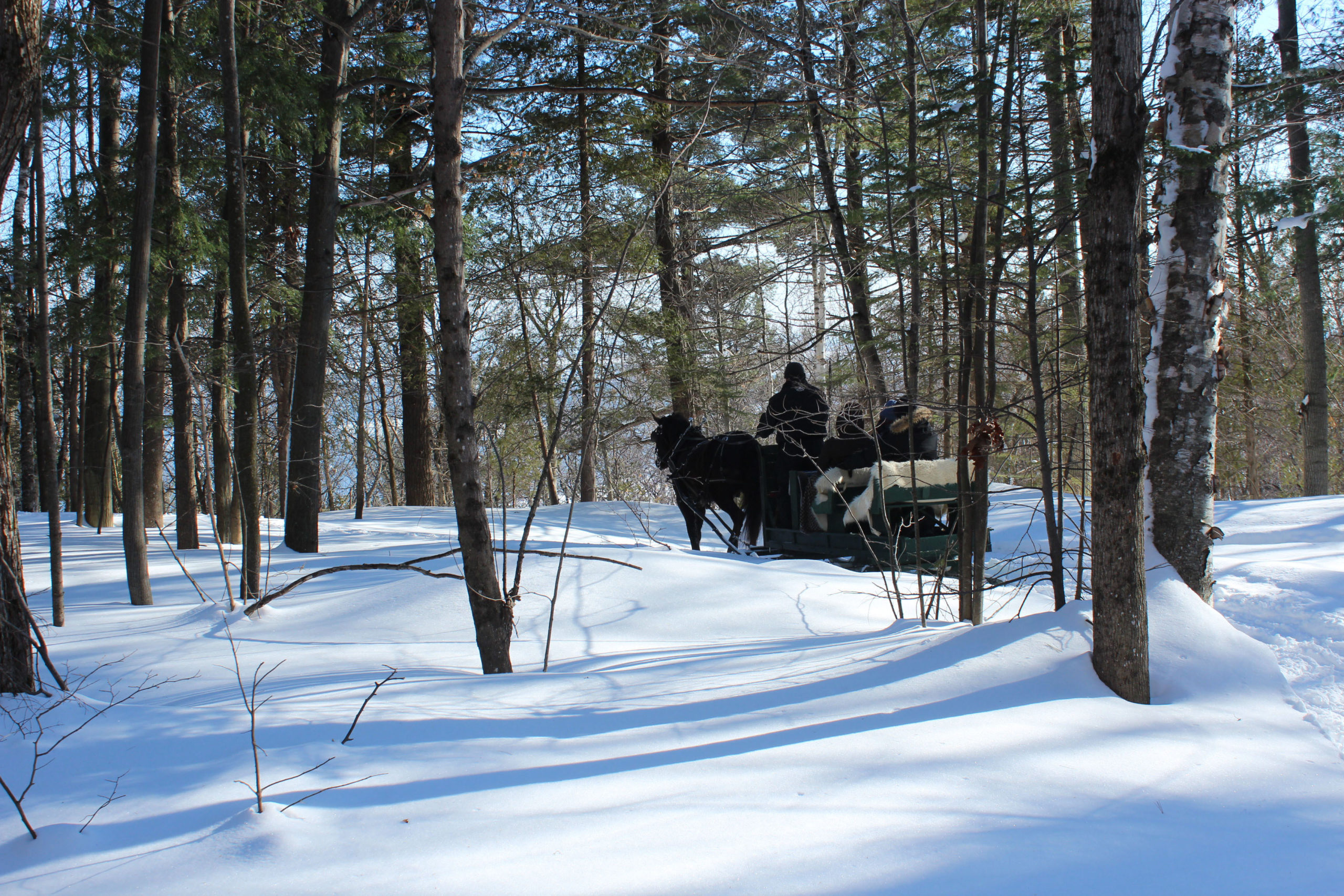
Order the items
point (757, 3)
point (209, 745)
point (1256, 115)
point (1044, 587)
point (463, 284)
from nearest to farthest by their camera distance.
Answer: point (209, 745) → point (463, 284) → point (757, 3) → point (1044, 587) → point (1256, 115)

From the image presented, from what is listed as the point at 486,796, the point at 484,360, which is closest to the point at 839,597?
the point at 486,796

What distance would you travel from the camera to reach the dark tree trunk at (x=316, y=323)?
27.1 ft

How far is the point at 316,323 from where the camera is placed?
27.6 ft

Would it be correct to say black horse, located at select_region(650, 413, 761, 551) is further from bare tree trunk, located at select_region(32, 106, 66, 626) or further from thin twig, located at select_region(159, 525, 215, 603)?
bare tree trunk, located at select_region(32, 106, 66, 626)

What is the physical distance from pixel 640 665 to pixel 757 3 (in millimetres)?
5139

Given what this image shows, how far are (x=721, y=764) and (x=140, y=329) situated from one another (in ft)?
19.1

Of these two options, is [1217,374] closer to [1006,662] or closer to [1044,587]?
[1006,662]

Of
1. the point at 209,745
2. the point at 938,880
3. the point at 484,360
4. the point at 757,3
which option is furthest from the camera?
the point at 484,360

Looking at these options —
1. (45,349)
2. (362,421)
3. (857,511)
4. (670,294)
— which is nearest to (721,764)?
(857,511)

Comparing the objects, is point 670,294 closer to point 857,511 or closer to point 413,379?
point 413,379

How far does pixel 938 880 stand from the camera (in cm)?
173

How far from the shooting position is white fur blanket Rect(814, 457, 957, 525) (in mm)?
7129

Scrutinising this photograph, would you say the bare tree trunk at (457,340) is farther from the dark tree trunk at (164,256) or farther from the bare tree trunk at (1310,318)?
the bare tree trunk at (1310,318)

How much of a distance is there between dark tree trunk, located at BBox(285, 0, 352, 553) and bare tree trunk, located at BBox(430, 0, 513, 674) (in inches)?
193
